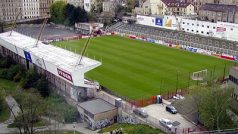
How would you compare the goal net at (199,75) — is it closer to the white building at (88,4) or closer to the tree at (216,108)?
the tree at (216,108)

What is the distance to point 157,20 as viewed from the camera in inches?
2247

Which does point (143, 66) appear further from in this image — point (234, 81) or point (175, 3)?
point (175, 3)

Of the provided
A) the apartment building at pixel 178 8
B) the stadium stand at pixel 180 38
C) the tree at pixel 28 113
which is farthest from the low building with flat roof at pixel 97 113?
the apartment building at pixel 178 8

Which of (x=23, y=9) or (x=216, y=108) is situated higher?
(x=23, y=9)

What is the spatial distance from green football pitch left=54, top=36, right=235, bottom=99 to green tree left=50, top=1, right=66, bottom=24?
19.6 meters

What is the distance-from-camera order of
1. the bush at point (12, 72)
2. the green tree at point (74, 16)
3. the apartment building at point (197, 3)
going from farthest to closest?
the apartment building at point (197, 3)
the green tree at point (74, 16)
the bush at point (12, 72)

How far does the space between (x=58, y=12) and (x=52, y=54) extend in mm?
37889

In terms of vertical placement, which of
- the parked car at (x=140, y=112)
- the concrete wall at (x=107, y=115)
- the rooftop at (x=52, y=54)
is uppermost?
the rooftop at (x=52, y=54)

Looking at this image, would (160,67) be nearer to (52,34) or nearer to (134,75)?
(134,75)

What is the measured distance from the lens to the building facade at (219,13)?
182 ft

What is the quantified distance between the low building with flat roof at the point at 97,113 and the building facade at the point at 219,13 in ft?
116

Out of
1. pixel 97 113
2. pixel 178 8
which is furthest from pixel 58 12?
pixel 97 113

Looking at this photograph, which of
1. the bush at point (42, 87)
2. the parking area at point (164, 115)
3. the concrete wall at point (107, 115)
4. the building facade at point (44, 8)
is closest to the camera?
the parking area at point (164, 115)

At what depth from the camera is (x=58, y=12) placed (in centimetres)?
6994
